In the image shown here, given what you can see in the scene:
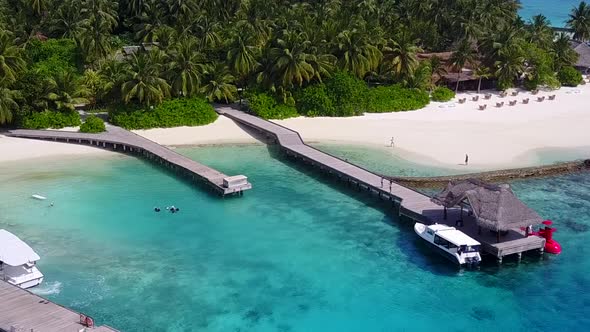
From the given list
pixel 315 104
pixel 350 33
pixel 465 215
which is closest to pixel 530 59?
pixel 350 33

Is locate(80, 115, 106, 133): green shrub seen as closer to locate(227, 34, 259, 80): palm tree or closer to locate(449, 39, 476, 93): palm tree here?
locate(227, 34, 259, 80): palm tree

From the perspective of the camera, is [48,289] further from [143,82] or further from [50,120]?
[50,120]

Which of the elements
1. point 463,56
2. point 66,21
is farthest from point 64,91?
point 463,56

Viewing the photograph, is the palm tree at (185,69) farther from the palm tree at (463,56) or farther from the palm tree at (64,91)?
the palm tree at (463,56)

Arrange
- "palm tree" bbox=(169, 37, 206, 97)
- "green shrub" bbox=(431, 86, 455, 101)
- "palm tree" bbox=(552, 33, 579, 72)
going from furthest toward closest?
"palm tree" bbox=(552, 33, 579, 72) → "green shrub" bbox=(431, 86, 455, 101) → "palm tree" bbox=(169, 37, 206, 97)

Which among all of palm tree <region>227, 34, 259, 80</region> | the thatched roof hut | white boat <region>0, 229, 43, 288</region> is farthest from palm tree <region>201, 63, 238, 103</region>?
white boat <region>0, 229, 43, 288</region>

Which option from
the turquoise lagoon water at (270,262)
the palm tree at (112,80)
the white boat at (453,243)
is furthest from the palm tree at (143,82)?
the white boat at (453,243)
